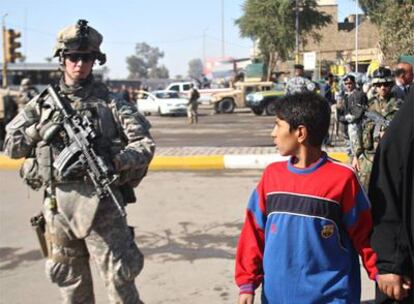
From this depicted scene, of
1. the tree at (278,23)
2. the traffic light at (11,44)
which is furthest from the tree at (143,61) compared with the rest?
the traffic light at (11,44)

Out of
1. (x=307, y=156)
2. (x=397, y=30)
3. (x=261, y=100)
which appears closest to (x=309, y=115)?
(x=307, y=156)

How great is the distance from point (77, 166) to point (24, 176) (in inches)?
18.7

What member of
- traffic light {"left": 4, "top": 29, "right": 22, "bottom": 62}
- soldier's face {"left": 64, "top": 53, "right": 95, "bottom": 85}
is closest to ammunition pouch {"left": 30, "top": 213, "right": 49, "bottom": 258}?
soldier's face {"left": 64, "top": 53, "right": 95, "bottom": 85}

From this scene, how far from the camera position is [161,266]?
491 centimetres

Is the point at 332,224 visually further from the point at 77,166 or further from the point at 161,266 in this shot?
the point at 161,266

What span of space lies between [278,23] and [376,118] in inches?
1481

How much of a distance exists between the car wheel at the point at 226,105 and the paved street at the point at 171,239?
2152 cm

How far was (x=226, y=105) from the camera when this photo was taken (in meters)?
30.8

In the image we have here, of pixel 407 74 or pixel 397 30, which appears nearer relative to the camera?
pixel 407 74

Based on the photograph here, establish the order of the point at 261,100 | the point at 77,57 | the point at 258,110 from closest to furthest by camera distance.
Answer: the point at 77,57, the point at 261,100, the point at 258,110

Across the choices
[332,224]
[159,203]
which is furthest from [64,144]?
[159,203]

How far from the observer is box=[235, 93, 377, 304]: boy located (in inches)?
86.7

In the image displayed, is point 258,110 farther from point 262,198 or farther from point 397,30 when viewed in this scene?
point 262,198

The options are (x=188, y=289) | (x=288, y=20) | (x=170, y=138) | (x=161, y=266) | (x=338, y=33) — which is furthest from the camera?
(x=338, y=33)
